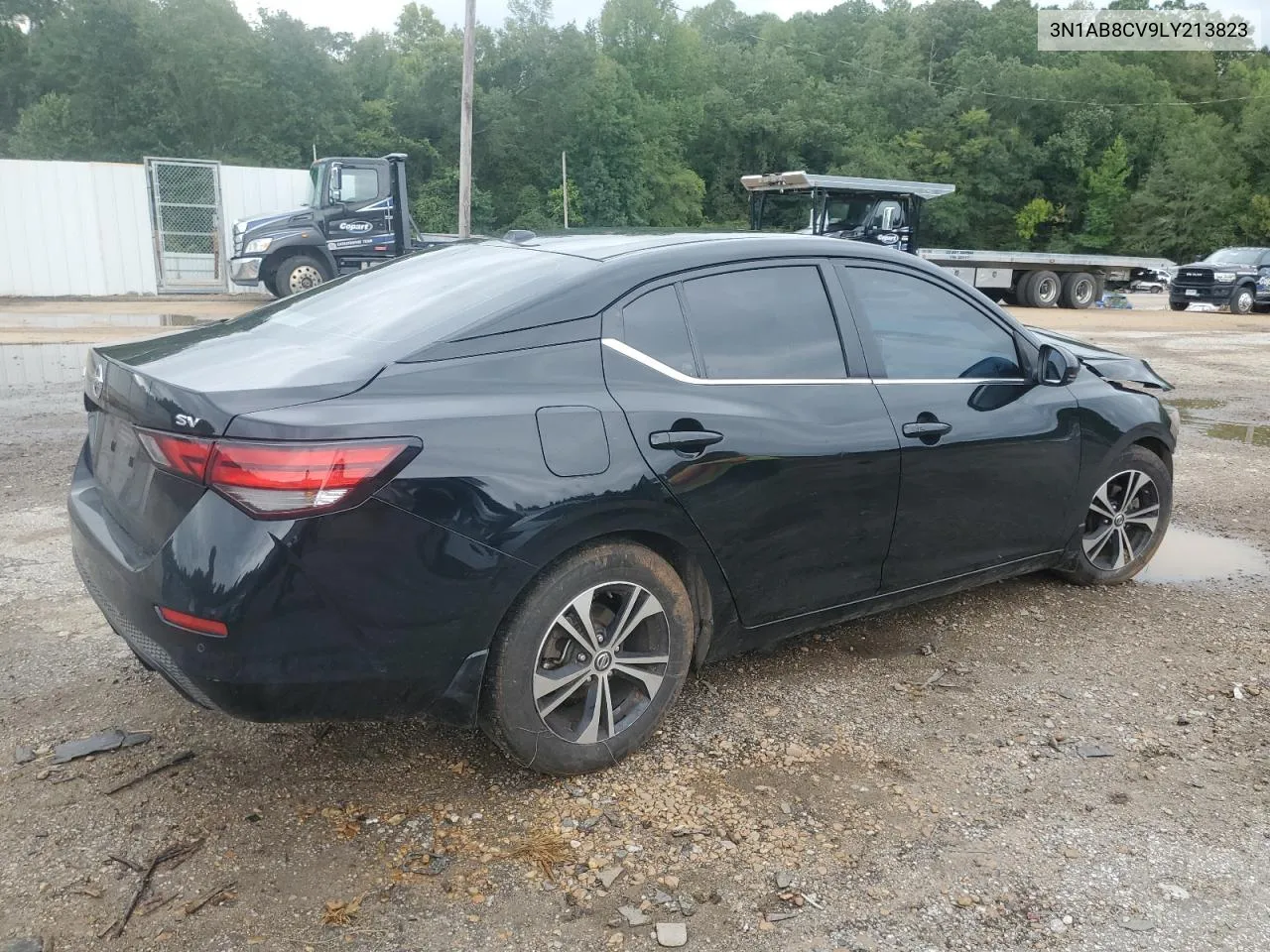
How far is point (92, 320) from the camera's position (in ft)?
55.2

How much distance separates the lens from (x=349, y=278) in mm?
3773

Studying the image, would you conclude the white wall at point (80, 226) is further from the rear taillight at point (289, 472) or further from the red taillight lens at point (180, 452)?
the rear taillight at point (289, 472)

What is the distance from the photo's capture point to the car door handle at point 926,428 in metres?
A: 3.58

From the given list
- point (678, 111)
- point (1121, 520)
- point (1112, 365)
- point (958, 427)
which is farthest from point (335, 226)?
point (678, 111)

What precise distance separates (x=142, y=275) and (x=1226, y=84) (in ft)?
241

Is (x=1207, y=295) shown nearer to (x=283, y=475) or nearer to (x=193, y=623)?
(x=283, y=475)

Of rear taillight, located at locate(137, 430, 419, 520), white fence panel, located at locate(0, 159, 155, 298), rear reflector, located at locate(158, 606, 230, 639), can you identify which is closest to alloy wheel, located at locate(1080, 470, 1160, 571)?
rear taillight, located at locate(137, 430, 419, 520)

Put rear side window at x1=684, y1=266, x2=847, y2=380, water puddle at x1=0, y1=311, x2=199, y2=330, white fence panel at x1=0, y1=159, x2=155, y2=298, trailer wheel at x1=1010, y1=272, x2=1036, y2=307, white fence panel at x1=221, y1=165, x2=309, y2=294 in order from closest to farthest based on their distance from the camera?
1. rear side window at x1=684, y1=266, x2=847, y2=380
2. water puddle at x1=0, y1=311, x2=199, y2=330
3. white fence panel at x1=0, y1=159, x2=155, y2=298
4. white fence panel at x1=221, y1=165, x2=309, y2=294
5. trailer wheel at x1=1010, y1=272, x2=1036, y2=307

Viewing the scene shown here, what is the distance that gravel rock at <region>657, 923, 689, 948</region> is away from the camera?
92.9 inches

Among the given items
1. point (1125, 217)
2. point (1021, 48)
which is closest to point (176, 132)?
point (1125, 217)

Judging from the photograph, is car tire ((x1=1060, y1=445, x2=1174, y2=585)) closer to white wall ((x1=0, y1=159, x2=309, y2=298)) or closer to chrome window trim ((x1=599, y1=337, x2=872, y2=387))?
chrome window trim ((x1=599, y1=337, x2=872, y2=387))

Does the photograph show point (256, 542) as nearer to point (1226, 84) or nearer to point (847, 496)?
point (847, 496)

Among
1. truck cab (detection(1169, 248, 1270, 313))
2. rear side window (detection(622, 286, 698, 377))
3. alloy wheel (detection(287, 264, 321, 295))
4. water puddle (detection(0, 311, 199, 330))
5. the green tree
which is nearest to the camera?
rear side window (detection(622, 286, 698, 377))

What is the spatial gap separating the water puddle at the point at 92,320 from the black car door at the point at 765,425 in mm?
14860
